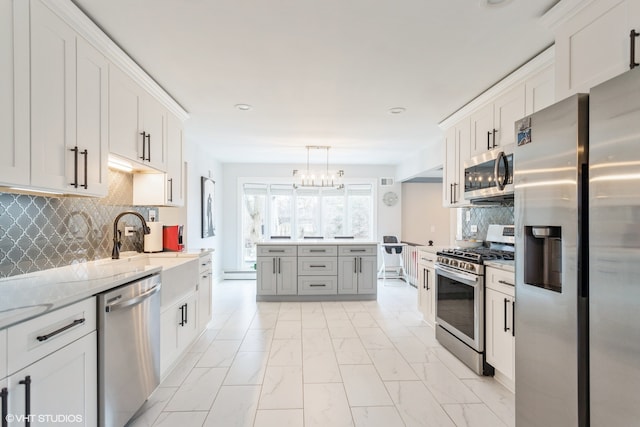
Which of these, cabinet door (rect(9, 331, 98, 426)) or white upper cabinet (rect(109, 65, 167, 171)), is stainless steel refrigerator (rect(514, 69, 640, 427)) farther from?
white upper cabinet (rect(109, 65, 167, 171))

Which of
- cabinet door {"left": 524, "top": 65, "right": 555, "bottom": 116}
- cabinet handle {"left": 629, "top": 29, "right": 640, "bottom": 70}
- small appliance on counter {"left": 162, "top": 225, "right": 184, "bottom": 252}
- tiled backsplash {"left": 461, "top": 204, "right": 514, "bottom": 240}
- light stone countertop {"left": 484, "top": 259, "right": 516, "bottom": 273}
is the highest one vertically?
cabinet door {"left": 524, "top": 65, "right": 555, "bottom": 116}

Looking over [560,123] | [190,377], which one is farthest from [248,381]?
[560,123]

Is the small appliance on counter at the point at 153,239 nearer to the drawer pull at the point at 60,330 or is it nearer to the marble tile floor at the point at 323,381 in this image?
the marble tile floor at the point at 323,381

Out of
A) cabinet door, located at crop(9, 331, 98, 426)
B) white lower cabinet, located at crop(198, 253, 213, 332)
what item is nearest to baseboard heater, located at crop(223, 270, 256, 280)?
white lower cabinet, located at crop(198, 253, 213, 332)

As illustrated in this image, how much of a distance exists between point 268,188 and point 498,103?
525 cm

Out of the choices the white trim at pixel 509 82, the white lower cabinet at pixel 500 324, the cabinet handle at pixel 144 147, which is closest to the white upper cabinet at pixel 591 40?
the white trim at pixel 509 82

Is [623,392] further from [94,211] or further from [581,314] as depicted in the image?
[94,211]

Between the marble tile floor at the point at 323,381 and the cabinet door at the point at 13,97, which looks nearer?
the cabinet door at the point at 13,97

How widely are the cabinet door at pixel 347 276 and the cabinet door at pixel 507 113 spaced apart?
286 centimetres

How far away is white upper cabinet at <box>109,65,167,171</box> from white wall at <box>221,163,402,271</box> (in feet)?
12.8

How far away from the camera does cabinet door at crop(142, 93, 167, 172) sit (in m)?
2.86

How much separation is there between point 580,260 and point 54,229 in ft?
A: 9.91

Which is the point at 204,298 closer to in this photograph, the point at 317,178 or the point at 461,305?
the point at 461,305

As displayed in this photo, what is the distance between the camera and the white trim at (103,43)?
1.80 m
